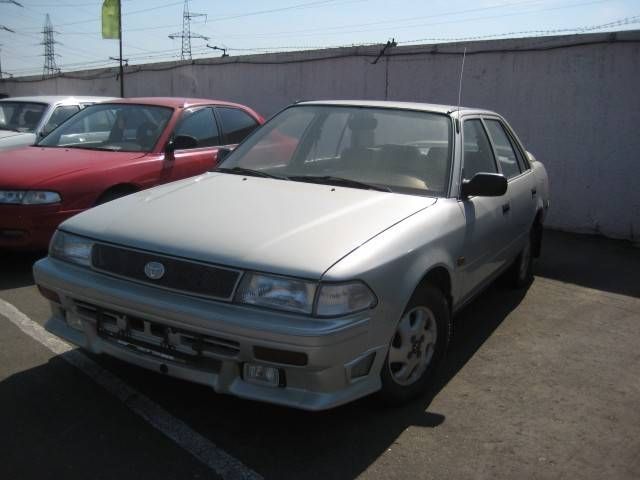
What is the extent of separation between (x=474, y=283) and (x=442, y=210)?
721 mm

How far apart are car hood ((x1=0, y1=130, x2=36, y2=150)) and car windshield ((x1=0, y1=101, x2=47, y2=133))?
0.62 ft

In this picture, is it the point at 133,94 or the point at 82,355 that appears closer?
the point at 82,355

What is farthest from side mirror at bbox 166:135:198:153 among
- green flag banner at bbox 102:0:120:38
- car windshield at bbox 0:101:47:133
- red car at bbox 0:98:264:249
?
green flag banner at bbox 102:0:120:38

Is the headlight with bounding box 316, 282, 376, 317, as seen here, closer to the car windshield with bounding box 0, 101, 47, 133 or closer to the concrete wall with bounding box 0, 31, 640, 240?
the concrete wall with bounding box 0, 31, 640, 240

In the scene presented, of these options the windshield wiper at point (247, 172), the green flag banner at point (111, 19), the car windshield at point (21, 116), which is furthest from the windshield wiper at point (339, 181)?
the green flag banner at point (111, 19)

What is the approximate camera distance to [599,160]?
24.9 feet

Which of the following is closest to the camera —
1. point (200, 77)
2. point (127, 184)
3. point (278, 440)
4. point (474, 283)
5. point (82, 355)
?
point (278, 440)

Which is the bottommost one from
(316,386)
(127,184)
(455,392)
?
(455,392)

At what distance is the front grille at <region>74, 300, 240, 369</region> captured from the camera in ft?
8.59

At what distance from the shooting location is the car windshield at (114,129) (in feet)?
19.9

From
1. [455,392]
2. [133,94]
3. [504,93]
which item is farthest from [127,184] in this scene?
[133,94]

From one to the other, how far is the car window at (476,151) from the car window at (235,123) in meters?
3.30

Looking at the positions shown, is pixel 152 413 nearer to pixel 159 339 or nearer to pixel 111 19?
pixel 159 339

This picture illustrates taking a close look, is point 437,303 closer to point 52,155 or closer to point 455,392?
point 455,392
